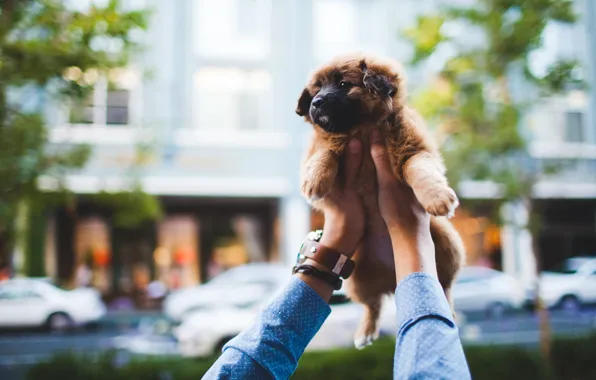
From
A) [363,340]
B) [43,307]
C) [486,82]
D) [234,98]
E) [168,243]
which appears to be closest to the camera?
[363,340]

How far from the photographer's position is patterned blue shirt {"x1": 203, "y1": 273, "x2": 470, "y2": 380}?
33.9 inches

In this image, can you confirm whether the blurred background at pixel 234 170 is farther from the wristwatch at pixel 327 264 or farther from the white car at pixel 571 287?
the wristwatch at pixel 327 264

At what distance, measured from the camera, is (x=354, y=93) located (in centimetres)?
137

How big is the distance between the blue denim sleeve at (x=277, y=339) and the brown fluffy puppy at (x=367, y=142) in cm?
28

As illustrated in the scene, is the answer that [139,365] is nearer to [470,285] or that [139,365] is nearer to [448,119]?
[448,119]

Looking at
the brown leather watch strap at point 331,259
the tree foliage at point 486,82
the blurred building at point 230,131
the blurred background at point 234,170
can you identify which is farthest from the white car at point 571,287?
the brown leather watch strap at point 331,259

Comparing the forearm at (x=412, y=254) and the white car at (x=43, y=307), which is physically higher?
the forearm at (x=412, y=254)

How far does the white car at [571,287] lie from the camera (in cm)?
942

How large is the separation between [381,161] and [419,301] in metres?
0.41

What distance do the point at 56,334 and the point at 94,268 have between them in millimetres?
3295

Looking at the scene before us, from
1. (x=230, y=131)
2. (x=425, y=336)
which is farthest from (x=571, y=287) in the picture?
(x=425, y=336)

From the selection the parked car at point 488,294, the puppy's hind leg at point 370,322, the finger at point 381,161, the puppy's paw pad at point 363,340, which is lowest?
the parked car at point 488,294

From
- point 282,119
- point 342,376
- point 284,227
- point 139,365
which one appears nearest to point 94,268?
point 284,227

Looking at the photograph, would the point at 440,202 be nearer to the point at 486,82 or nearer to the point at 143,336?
the point at 486,82
